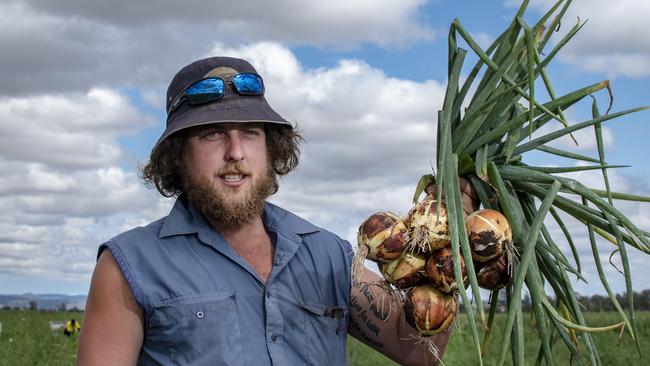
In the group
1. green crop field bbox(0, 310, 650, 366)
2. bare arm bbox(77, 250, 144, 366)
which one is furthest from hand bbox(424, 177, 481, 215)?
green crop field bbox(0, 310, 650, 366)

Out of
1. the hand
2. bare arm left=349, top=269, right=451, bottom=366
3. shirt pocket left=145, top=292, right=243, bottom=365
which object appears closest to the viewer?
the hand

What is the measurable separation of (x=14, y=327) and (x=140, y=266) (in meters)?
9.03

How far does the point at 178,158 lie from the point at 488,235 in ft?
5.03

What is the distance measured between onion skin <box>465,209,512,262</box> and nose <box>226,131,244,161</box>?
3.25 ft

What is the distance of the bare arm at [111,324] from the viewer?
2.69 metres

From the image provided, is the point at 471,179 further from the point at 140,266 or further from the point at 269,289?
the point at 140,266

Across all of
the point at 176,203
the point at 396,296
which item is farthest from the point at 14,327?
the point at 396,296

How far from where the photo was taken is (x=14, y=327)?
10.9m

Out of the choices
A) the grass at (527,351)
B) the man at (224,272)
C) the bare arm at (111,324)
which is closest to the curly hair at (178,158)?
the man at (224,272)

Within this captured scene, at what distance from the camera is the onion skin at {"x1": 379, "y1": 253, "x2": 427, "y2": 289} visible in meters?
2.21

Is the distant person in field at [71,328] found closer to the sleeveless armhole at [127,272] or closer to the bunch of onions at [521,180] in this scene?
the sleeveless armhole at [127,272]

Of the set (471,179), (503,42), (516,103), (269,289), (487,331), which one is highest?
(503,42)

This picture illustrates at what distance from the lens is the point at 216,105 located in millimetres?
2961

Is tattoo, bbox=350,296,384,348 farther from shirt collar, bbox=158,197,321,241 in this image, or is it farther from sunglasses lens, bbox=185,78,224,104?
sunglasses lens, bbox=185,78,224,104
